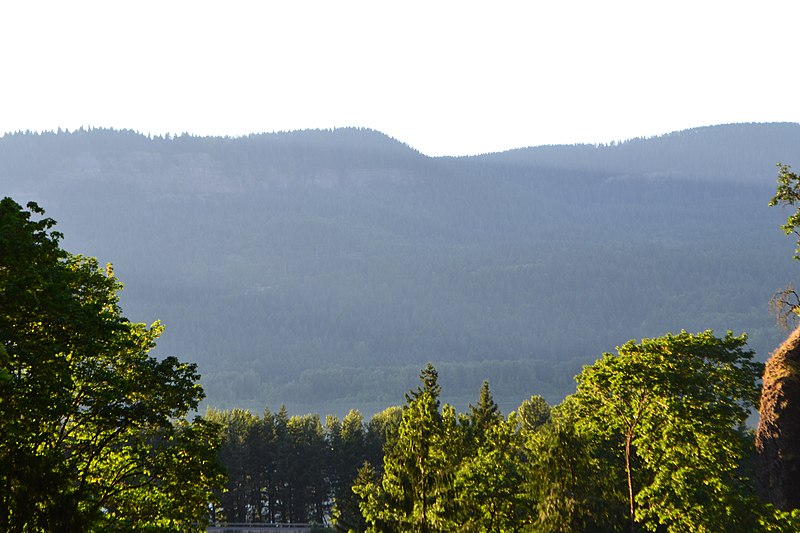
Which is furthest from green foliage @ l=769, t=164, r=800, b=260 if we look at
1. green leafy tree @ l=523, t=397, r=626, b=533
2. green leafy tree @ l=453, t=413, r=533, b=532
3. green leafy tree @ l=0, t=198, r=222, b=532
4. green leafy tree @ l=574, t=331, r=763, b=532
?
green leafy tree @ l=0, t=198, r=222, b=532

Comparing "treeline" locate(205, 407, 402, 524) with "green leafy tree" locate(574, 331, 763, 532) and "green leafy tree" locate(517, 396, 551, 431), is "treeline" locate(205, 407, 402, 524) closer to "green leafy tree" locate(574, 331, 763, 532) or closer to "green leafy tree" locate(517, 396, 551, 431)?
"green leafy tree" locate(517, 396, 551, 431)

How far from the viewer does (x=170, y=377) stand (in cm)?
2855

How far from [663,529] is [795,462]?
913cm

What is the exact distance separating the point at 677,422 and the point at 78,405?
2409cm

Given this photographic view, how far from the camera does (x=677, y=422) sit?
125ft

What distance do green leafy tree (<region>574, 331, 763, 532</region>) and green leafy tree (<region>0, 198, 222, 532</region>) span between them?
1869 centimetres

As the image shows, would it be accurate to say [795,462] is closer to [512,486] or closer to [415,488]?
[512,486]

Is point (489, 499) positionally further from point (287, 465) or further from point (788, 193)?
point (287, 465)

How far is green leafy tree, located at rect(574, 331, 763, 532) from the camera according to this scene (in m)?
36.0

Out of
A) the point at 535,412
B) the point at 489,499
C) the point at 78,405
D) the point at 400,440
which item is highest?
the point at 78,405

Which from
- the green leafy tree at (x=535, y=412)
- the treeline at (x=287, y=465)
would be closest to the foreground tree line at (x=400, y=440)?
the treeline at (x=287, y=465)

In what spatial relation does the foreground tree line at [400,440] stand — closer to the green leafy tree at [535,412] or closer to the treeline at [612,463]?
the treeline at [612,463]

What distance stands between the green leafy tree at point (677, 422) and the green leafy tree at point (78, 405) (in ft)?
61.3

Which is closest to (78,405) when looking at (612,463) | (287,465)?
(612,463)
